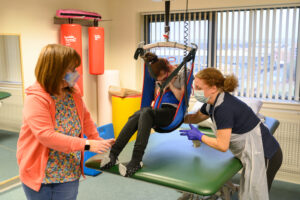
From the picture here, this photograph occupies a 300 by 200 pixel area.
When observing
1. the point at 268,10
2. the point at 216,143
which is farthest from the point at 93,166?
the point at 268,10

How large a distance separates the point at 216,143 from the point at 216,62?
231cm

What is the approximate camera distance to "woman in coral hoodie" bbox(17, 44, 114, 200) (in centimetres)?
146

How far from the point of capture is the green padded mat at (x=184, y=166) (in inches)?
68.5

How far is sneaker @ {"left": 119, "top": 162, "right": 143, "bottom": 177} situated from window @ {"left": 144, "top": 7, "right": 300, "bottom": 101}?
2081mm

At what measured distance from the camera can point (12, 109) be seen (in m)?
3.38

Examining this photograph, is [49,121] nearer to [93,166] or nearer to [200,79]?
[93,166]

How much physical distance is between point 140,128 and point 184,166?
385 millimetres

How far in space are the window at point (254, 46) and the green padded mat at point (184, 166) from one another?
166 cm

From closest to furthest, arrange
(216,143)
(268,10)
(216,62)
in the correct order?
(216,143), (268,10), (216,62)

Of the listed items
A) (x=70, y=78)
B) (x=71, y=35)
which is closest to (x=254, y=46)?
(x=71, y=35)

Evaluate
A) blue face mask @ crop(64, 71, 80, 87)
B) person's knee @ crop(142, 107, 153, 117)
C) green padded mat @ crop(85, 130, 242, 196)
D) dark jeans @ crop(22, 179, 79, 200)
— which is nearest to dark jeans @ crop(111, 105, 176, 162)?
person's knee @ crop(142, 107, 153, 117)

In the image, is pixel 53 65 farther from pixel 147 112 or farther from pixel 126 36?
pixel 126 36

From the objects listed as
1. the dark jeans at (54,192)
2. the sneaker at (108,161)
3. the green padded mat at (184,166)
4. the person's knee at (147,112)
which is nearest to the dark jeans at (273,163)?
the green padded mat at (184,166)

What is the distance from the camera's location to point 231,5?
3785 mm
